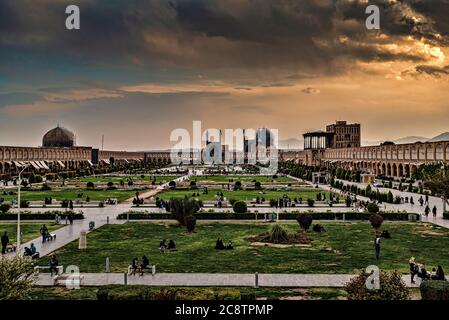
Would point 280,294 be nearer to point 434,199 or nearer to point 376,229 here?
point 376,229

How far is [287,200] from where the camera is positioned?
41.5 meters

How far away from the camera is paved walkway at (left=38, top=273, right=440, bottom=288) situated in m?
16.4

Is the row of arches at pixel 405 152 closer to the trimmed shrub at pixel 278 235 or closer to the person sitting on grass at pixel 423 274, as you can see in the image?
the trimmed shrub at pixel 278 235

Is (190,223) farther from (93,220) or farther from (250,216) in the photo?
(93,220)

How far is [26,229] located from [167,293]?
20373 mm

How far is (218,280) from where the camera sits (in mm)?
16906

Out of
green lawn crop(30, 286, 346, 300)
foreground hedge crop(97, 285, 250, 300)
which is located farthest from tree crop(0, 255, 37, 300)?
green lawn crop(30, 286, 346, 300)

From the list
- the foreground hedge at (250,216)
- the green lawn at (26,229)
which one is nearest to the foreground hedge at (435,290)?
the foreground hedge at (250,216)

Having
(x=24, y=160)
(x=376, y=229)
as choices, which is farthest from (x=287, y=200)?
(x=24, y=160)

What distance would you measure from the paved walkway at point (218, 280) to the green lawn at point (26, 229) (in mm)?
9268

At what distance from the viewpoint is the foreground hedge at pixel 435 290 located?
12531 mm
